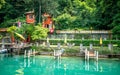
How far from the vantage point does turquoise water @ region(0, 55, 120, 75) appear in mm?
30095

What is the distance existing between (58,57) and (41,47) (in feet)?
22.6

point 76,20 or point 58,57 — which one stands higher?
point 76,20

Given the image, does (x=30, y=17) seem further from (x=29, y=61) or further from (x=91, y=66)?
(x=91, y=66)

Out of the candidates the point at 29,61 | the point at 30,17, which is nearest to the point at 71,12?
the point at 30,17

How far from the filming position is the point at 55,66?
112ft

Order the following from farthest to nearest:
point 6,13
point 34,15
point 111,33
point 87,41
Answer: point 6,13 → point 34,15 → point 111,33 → point 87,41

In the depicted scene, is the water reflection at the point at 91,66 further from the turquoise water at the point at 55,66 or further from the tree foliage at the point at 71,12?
the tree foliage at the point at 71,12

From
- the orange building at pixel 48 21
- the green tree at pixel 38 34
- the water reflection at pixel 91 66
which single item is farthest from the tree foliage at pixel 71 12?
the water reflection at pixel 91 66

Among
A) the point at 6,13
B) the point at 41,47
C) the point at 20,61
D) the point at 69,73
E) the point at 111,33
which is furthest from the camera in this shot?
the point at 6,13

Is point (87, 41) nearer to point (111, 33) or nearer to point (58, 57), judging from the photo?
point (111, 33)

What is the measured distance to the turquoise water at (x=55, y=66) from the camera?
98.7 feet

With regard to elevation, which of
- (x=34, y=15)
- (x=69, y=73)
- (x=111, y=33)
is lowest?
(x=69, y=73)

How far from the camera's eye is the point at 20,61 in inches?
1494

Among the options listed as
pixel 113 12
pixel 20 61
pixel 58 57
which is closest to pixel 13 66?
Result: pixel 20 61
